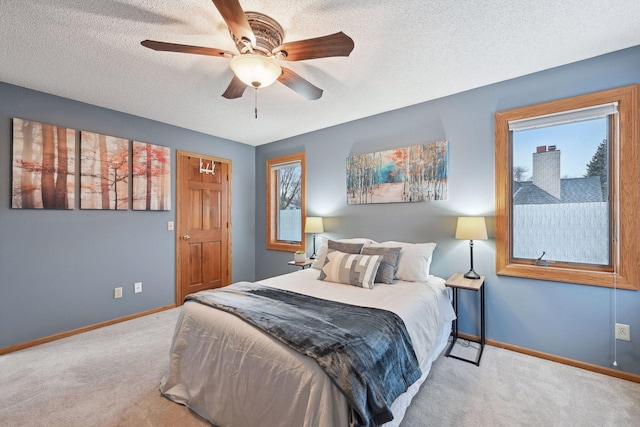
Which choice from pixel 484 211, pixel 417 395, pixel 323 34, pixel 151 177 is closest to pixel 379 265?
pixel 417 395

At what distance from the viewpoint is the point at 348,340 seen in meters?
1.41

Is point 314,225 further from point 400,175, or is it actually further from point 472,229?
point 472,229

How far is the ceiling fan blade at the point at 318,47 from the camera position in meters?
1.57

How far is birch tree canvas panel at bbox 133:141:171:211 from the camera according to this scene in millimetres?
3455

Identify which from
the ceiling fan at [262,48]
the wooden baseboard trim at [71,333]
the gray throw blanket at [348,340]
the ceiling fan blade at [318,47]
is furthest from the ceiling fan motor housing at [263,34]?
the wooden baseboard trim at [71,333]

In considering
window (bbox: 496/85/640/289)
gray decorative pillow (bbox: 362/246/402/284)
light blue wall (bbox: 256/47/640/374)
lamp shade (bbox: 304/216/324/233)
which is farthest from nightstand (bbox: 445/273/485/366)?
lamp shade (bbox: 304/216/324/233)

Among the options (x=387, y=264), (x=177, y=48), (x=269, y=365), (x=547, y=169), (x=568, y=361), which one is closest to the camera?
(x=269, y=365)

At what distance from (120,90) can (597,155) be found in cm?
453

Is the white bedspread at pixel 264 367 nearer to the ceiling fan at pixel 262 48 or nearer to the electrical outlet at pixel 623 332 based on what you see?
the electrical outlet at pixel 623 332

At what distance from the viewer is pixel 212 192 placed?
14.1ft

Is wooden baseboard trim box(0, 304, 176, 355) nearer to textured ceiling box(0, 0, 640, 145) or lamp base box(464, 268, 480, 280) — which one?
textured ceiling box(0, 0, 640, 145)

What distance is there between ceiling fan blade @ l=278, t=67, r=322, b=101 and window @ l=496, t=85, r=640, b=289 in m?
1.86

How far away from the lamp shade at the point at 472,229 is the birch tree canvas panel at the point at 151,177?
3.67 meters

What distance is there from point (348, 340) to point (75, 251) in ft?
10.8
